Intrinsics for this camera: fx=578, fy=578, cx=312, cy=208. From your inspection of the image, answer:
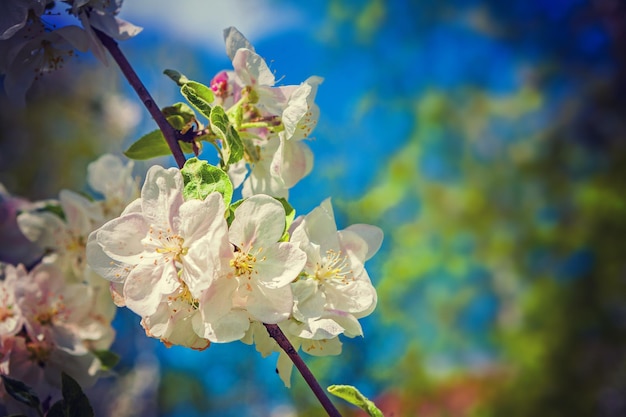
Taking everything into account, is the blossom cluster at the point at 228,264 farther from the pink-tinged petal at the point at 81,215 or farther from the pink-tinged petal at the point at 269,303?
the pink-tinged petal at the point at 81,215

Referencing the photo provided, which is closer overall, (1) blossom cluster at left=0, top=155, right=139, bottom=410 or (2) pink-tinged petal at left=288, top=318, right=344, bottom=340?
(2) pink-tinged petal at left=288, top=318, right=344, bottom=340

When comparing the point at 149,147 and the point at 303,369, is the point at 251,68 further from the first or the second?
the point at 303,369

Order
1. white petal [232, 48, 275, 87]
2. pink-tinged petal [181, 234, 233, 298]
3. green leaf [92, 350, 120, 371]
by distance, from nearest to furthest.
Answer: pink-tinged petal [181, 234, 233, 298]
white petal [232, 48, 275, 87]
green leaf [92, 350, 120, 371]

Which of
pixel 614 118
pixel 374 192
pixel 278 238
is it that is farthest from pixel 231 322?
pixel 614 118

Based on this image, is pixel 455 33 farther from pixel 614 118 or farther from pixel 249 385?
pixel 249 385

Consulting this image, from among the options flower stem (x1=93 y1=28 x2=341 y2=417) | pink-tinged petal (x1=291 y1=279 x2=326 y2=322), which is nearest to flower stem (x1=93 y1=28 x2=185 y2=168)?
flower stem (x1=93 y1=28 x2=341 y2=417)

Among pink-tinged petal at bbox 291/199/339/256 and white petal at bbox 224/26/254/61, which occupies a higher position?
white petal at bbox 224/26/254/61

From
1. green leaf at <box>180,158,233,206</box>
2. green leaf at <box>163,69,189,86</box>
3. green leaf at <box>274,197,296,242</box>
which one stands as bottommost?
green leaf at <box>180,158,233,206</box>

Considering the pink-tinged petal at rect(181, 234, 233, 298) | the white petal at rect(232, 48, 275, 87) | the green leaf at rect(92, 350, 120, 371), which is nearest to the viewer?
the pink-tinged petal at rect(181, 234, 233, 298)

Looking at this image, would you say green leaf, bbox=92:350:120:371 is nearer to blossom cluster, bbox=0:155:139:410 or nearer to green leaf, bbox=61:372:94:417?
blossom cluster, bbox=0:155:139:410
